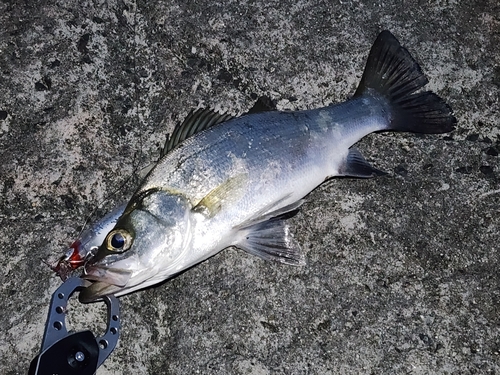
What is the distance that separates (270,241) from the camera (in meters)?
2.70

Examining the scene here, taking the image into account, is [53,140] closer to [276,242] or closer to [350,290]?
[276,242]

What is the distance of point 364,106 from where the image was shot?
2.95 meters

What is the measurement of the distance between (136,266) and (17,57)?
1.55 m

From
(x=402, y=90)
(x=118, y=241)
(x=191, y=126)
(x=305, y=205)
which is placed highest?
(x=191, y=126)

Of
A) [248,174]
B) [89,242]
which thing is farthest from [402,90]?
[89,242]

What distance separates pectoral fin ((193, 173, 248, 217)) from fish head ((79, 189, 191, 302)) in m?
0.07

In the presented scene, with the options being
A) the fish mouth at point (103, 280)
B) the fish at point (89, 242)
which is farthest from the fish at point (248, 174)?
the fish at point (89, 242)

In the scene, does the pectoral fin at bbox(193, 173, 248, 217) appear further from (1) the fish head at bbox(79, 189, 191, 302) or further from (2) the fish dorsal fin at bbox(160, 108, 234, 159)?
(2) the fish dorsal fin at bbox(160, 108, 234, 159)

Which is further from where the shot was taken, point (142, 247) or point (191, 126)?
point (191, 126)

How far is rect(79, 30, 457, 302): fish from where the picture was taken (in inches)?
94.6

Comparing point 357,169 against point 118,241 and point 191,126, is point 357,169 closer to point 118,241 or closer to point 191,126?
point 191,126

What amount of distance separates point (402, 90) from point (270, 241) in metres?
1.14

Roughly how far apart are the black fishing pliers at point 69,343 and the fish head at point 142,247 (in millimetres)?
160

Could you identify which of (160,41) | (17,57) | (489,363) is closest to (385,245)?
(489,363)
